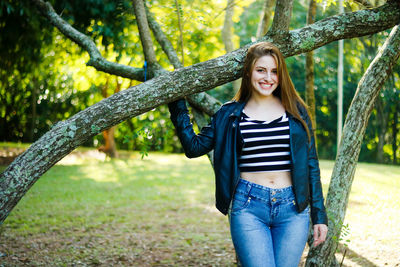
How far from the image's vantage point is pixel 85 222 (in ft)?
20.5

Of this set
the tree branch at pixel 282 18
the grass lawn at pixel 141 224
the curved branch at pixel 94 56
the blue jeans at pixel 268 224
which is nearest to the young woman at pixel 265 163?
the blue jeans at pixel 268 224

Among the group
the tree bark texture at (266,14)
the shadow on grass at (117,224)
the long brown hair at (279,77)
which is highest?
the tree bark texture at (266,14)

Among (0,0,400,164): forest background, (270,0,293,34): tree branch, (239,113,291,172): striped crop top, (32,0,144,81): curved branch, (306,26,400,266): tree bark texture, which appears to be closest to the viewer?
(239,113,291,172): striped crop top

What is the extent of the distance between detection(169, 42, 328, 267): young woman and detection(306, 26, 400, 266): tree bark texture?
0.94 meters

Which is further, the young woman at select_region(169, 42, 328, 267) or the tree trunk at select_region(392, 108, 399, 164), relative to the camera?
the tree trunk at select_region(392, 108, 399, 164)

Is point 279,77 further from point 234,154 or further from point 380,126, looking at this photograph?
point 380,126

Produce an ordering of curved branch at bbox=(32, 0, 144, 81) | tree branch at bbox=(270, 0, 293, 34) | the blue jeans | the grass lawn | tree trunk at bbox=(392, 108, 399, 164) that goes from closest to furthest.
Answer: the blue jeans < tree branch at bbox=(270, 0, 293, 34) < curved branch at bbox=(32, 0, 144, 81) < the grass lawn < tree trunk at bbox=(392, 108, 399, 164)

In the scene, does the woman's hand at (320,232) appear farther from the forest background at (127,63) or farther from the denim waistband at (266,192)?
the forest background at (127,63)

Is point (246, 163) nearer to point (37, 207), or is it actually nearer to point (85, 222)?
point (85, 222)

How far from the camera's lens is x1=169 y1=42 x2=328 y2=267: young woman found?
224cm

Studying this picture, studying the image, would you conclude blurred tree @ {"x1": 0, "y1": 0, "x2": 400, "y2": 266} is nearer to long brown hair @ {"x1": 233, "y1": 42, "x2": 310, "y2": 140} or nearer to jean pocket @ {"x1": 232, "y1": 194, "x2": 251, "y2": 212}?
long brown hair @ {"x1": 233, "y1": 42, "x2": 310, "y2": 140}

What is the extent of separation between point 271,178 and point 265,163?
0.31 feet

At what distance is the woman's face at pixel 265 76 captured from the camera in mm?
2430

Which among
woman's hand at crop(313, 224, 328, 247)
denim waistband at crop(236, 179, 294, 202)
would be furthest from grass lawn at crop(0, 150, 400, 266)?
denim waistband at crop(236, 179, 294, 202)
